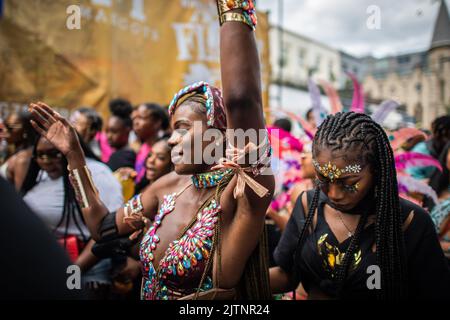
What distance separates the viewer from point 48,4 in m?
6.62

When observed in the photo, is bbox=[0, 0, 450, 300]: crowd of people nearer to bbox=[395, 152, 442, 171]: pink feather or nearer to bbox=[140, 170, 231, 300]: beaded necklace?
bbox=[140, 170, 231, 300]: beaded necklace

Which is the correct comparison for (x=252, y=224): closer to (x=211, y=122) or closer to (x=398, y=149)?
(x=211, y=122)

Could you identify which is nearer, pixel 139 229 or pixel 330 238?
pixel 330 238

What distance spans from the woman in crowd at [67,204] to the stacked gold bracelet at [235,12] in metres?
1.99

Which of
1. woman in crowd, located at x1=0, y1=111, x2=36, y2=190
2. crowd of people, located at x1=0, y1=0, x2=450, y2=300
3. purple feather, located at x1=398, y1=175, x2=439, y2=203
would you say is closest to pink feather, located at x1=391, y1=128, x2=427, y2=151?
purple feather, located at x1=398, y1=175, x2=439, y2=203

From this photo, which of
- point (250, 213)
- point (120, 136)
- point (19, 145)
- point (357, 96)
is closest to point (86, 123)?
point (120, 136)

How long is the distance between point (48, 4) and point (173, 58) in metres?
A: 2.21

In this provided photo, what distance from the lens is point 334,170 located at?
178 centimetres

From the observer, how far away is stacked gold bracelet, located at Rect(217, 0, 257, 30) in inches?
54.4

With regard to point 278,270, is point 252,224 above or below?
above

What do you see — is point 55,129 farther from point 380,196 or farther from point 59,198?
point 380,196

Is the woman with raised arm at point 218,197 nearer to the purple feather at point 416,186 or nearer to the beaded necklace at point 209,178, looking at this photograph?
the beaded necklace at point 209,178

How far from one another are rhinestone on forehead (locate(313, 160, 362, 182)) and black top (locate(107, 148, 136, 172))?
291cm
